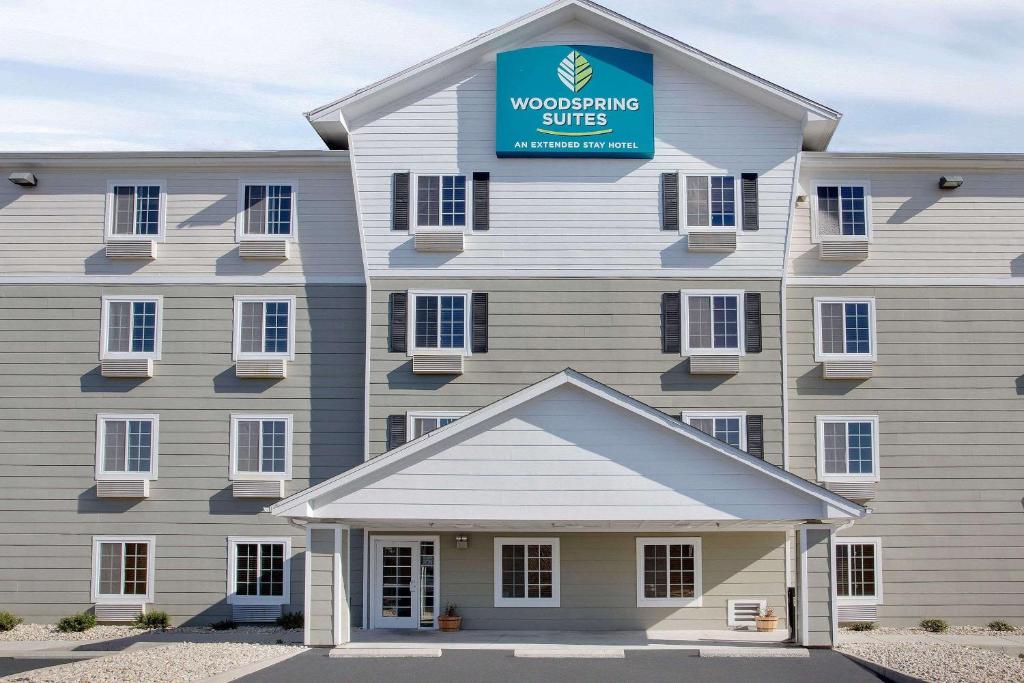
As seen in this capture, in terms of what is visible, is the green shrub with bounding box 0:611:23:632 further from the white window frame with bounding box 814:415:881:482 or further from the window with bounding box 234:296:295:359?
the white window frame with bounding box 814:415:881:482

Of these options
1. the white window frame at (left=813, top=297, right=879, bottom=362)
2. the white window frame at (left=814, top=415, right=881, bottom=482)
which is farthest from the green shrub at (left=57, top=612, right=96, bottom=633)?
→ the white window frame at (left=813, top=297, right=879, bottom=362)

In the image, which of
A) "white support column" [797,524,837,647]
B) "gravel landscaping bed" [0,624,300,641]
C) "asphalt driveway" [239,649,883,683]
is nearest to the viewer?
"asphalt driveway" [239,649,883,683]

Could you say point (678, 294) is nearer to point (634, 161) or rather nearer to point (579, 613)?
point (634, 161)

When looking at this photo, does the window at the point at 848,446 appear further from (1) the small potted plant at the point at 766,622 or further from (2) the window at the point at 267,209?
(2) the window at the point at 267,209

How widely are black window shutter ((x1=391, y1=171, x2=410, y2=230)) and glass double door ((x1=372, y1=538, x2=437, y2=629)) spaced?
272 inches

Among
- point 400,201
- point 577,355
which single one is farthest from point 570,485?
point 400,201

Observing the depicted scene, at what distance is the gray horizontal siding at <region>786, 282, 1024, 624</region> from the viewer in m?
25.0

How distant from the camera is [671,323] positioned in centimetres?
2519

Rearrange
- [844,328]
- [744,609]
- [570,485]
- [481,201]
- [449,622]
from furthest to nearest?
[844,328]
[481,201]
[744,609]
[449,622]
[570,485]

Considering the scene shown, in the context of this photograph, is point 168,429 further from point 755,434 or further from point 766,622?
point 766,622

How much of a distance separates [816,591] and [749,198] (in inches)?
349

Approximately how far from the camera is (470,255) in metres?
25.3

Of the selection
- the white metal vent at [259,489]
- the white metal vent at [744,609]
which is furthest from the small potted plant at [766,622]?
the white metal vent at [259,489]

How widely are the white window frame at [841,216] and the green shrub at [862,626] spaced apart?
8.31 metres
